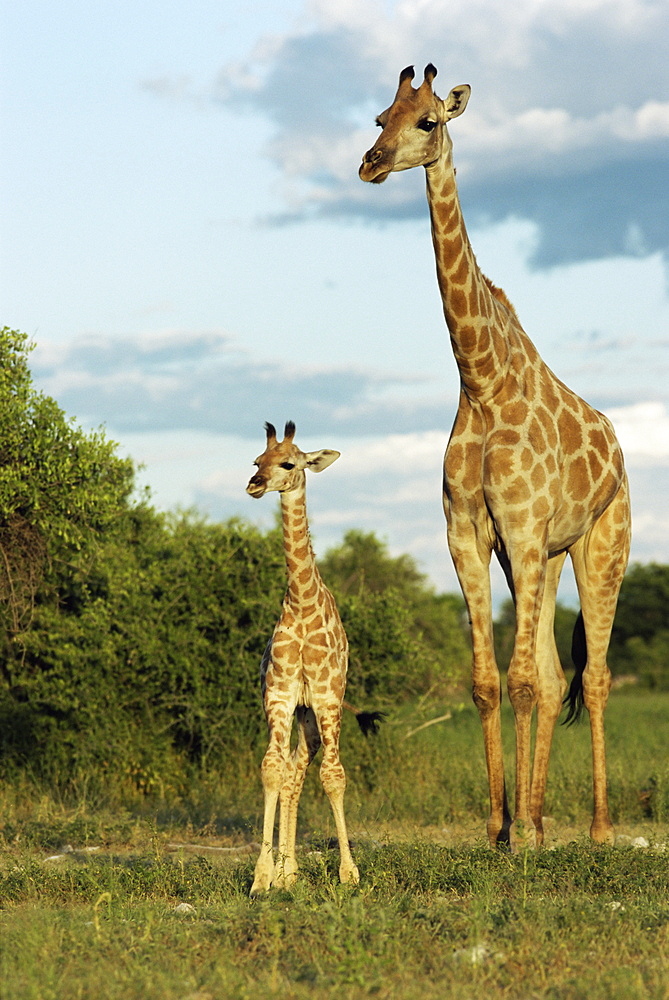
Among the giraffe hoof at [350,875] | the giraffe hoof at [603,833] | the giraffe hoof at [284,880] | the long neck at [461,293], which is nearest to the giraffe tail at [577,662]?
the giraffe hoof at [603,833]

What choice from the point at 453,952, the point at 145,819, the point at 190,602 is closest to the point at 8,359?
the point at 190,602

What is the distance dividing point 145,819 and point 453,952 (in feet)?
20.7

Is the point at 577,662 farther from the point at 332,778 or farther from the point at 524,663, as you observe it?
the point at 332,778

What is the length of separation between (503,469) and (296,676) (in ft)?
6.81

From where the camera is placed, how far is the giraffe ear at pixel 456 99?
7.91m

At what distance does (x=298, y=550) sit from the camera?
7.54 metres

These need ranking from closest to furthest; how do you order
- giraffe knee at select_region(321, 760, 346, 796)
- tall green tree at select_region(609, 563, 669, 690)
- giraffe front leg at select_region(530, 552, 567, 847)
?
giraffe knee at select_region(321, 760, 346, 796)
giraffe front leg at select_region(530, 552, 567, 847)
tall green tree at select_region(609, 563, 669, 690)

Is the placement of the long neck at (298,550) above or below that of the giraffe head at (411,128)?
below

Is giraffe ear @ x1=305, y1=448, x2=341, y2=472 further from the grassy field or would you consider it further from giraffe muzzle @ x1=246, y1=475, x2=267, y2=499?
the grassy field

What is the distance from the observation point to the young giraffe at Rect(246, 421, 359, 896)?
699 cm

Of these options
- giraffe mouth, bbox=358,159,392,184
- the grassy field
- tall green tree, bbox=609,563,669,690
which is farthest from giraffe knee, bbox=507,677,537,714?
tall green tree, bbox=609,563,669,690

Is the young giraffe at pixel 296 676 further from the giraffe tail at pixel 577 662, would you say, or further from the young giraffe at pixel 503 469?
the giraffe tail at pixel 577 662

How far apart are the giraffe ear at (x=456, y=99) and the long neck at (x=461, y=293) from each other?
0.62ft

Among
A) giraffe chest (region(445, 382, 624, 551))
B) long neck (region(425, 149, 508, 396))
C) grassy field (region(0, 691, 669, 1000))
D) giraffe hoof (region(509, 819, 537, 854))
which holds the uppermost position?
long neck (region(425, 149, 508, 396))
